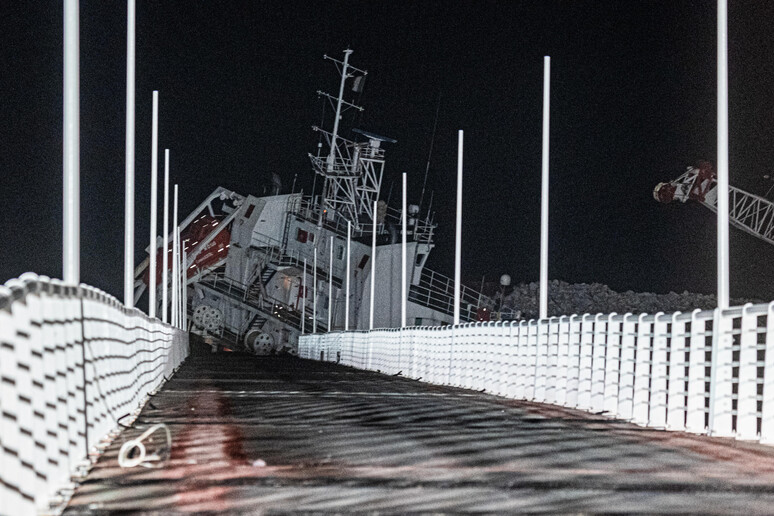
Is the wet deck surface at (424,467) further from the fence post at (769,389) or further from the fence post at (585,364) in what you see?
the fence post at (585,364)

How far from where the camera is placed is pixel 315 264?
221ft

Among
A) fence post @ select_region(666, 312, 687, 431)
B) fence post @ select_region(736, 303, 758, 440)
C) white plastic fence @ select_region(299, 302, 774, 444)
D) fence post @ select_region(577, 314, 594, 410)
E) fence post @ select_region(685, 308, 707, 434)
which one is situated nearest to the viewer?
fence post @ select_region(736, 303, 758, 440)

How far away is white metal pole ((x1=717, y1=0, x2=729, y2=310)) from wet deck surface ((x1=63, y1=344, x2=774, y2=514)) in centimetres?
249

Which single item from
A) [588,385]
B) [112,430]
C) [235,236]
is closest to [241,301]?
[235,236]

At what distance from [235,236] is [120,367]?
2326 inches

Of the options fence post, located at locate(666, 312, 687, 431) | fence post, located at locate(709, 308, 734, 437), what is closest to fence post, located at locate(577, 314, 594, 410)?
fence post, located at locate(666, 312, 687, 431)

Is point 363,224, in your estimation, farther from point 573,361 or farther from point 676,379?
point 676,379

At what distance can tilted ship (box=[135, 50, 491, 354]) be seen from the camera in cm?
6762

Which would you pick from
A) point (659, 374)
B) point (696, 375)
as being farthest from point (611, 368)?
point (696, 375)

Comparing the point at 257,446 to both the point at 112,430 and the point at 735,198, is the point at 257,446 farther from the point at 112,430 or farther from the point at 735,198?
the point at 735,198

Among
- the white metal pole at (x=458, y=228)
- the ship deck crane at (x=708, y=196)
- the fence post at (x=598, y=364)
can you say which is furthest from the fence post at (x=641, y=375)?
the ship deck crane at (x=708, y=196)

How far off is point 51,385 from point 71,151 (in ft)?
20.7

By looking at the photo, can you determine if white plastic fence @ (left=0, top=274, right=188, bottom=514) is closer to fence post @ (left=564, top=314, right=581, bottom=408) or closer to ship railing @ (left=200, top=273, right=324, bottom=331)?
fence post @ (left=564, top=314, right=581, bottom=408)

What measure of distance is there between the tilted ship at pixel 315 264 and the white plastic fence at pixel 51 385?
53519 millimetres
